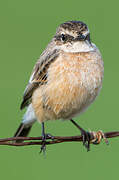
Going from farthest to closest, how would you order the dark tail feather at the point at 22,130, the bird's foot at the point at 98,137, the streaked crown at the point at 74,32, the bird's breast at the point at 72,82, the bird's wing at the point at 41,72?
the dark tail feather at the point at 22,130 → the bird's wing at the point at 41,72 → the streaked crown at the point at 74,32 → the bird's breast at the point at 72,82 → the bird's foot at the point at 98,137

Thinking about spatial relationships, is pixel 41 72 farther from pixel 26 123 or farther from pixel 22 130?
pixel 22 130

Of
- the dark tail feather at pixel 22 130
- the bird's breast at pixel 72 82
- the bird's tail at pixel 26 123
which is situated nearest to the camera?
the bird's breast at pixel 72 82

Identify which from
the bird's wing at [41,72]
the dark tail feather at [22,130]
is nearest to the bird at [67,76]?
the bird's wing at [41,72]

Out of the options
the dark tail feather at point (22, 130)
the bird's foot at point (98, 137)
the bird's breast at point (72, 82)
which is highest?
the bird's breast at point (72, 82)

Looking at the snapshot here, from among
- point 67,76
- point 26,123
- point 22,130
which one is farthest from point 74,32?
point 22,130

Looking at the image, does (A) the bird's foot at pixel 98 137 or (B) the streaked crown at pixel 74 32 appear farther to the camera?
(B) the streaked crown at pixel 74 32

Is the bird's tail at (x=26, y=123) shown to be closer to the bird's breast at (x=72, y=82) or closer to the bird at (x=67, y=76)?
Result: the bird at (x=67, y=76)

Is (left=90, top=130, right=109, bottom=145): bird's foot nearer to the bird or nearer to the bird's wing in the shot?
the bird

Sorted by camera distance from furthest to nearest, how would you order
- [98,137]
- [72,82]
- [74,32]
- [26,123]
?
[26,123] < [74,32] < [72,82] < [98,137]
